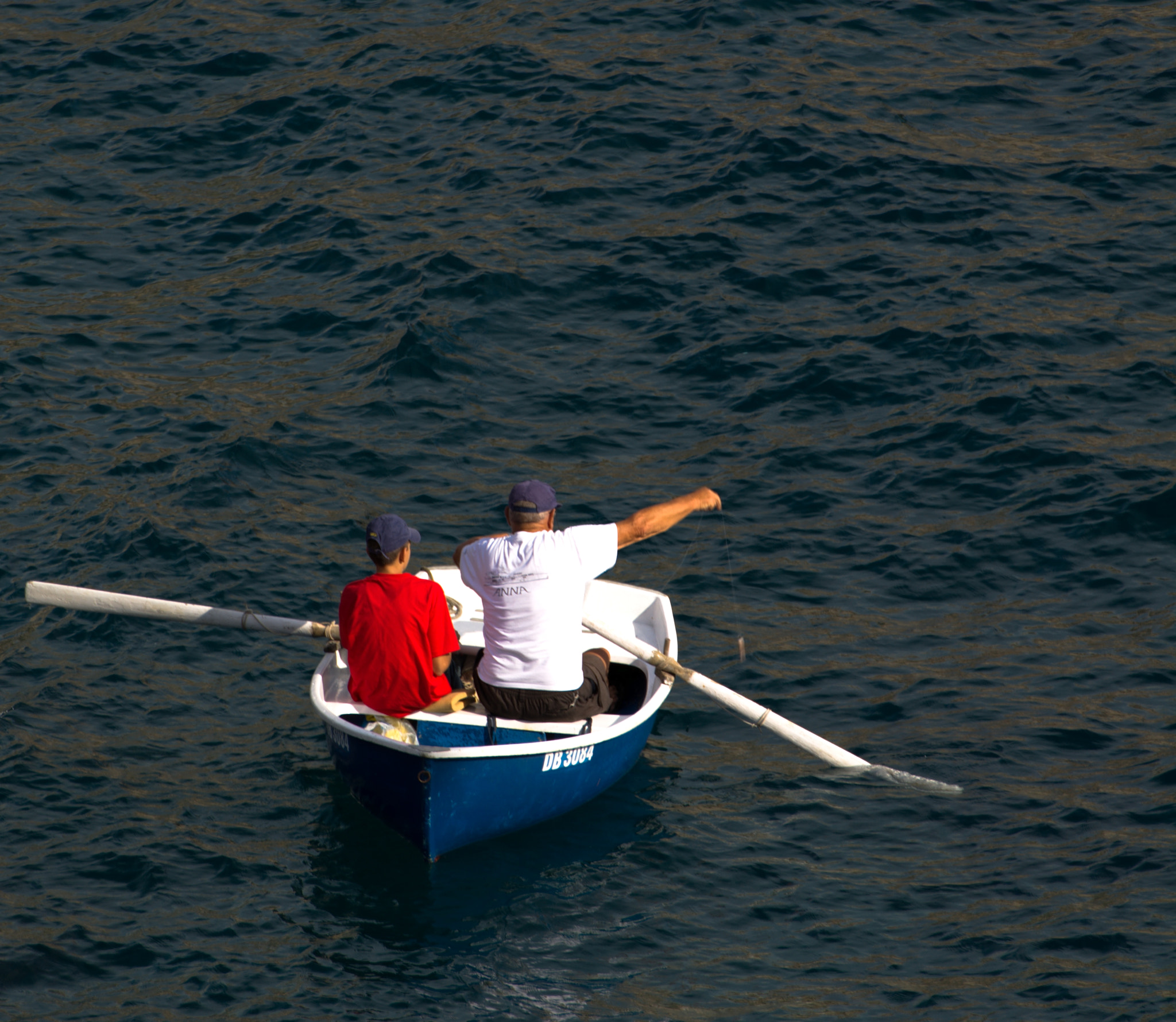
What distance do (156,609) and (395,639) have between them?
2343 mm

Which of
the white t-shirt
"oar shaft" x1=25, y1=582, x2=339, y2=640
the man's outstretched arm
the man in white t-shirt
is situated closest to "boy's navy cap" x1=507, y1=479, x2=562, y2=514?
the man in white t-shirt

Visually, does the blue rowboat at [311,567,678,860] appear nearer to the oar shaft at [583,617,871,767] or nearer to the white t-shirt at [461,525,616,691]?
the oar shaft at [583,617,871,767]

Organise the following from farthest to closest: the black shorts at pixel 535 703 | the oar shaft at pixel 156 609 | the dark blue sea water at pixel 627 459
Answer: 1. the oar shaft at pixel 156 609
2. the black shorts at pixel 535 703
3. the dark blue sea water at pixel 627 459

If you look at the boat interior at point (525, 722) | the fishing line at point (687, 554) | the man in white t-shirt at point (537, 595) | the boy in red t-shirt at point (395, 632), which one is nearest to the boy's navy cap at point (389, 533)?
the boy in red t-shirt at point (395, 632)

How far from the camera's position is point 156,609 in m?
10.9

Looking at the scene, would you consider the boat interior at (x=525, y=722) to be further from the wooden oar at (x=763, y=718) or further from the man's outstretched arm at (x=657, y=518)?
the man's outstretched arm at (x=657, y=518)

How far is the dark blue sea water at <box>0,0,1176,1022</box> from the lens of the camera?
8.90 metres

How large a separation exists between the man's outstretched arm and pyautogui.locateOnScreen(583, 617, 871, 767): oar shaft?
37.0 inches

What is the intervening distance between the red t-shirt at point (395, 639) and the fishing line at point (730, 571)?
2712mm

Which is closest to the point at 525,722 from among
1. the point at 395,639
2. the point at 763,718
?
the point at 395,639

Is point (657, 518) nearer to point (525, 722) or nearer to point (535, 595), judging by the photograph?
point (535, 595)

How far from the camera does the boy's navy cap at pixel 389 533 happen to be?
31.0ft

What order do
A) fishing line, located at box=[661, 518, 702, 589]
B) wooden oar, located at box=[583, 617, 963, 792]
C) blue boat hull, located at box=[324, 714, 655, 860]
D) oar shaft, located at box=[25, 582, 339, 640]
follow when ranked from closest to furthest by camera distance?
blue boat hull, located at box=[324, 714, 655, 860], wooden oar, located at box=[583, 617, 963, 792], oar shaft, located at box=[25, 582, 339, 640], fishing line, located at box=[661, 518, 702, 589]

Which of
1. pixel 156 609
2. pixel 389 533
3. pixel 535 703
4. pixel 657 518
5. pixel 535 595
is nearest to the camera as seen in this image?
pixel 389 533
